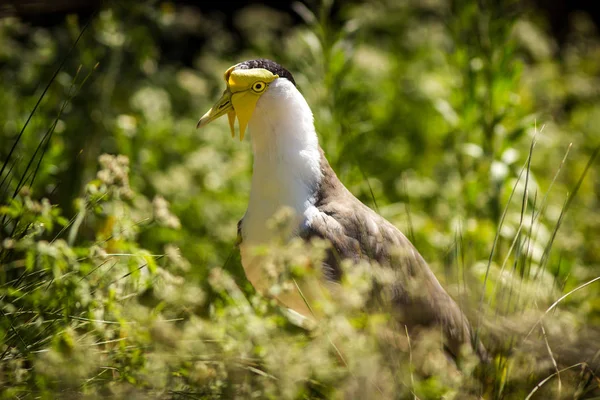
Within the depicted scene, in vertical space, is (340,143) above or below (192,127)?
above

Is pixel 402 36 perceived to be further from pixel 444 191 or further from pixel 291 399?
pixel 291 399

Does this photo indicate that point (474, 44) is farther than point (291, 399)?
Yes

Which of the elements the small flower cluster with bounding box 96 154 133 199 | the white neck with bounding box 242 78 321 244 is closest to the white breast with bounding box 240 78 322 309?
the white neck with bounding box 242 78 321 244

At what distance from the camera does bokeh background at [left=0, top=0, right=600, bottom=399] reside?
1827mm

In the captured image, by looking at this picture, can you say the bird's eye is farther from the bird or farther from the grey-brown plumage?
the grey-brown plumage

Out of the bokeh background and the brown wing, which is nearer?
the bokeh background

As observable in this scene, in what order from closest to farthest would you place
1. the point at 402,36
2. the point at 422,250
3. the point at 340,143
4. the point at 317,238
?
the point at 317,238
the point at 340,143
the point at 422,250
the point at 402,36

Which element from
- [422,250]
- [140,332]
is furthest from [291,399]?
[422,250]

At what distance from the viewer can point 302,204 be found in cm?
216

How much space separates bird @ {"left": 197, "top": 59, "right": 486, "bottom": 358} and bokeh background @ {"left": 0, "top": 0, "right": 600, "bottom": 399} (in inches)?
4.0

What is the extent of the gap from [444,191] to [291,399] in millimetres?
2634

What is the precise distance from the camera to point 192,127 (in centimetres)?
437

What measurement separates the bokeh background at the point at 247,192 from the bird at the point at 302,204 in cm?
10

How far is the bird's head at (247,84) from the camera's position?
86.7 inches
